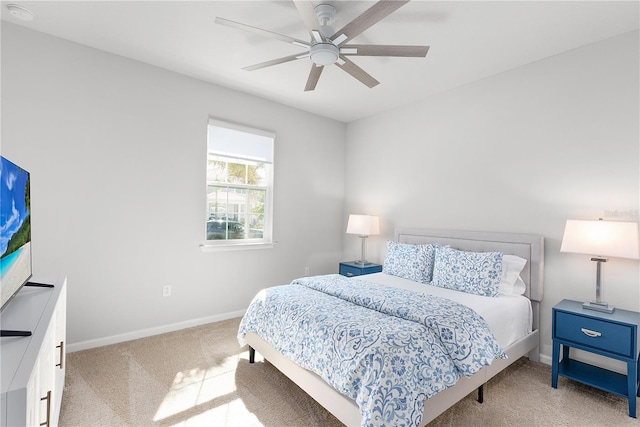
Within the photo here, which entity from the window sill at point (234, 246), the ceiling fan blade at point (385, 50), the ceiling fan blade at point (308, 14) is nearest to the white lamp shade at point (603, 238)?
the ceiling fan blade at point (385, 50)

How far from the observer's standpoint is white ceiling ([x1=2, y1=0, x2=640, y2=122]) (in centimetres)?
226

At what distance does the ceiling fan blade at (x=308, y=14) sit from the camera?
67.2 inches

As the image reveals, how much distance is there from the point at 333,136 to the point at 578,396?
12.9 ft

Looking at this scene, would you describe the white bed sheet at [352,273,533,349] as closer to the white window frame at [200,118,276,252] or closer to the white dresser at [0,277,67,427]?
the white window frame at [200,118,276,252]

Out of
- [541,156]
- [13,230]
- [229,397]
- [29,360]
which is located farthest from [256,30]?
[541,156]

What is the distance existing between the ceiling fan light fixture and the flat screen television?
174cm

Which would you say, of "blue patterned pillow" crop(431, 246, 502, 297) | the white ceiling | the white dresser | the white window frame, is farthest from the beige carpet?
the white ceiling

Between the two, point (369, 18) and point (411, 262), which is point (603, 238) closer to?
point (411, 262)

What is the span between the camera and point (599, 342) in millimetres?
2252

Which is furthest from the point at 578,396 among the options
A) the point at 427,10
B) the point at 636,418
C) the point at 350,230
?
the point at 427,10

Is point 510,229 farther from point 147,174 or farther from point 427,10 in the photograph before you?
point 147,174

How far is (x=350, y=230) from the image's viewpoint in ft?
14.1

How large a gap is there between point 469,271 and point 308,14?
7.85 feet

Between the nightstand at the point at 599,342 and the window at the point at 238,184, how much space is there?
313 centimetres
